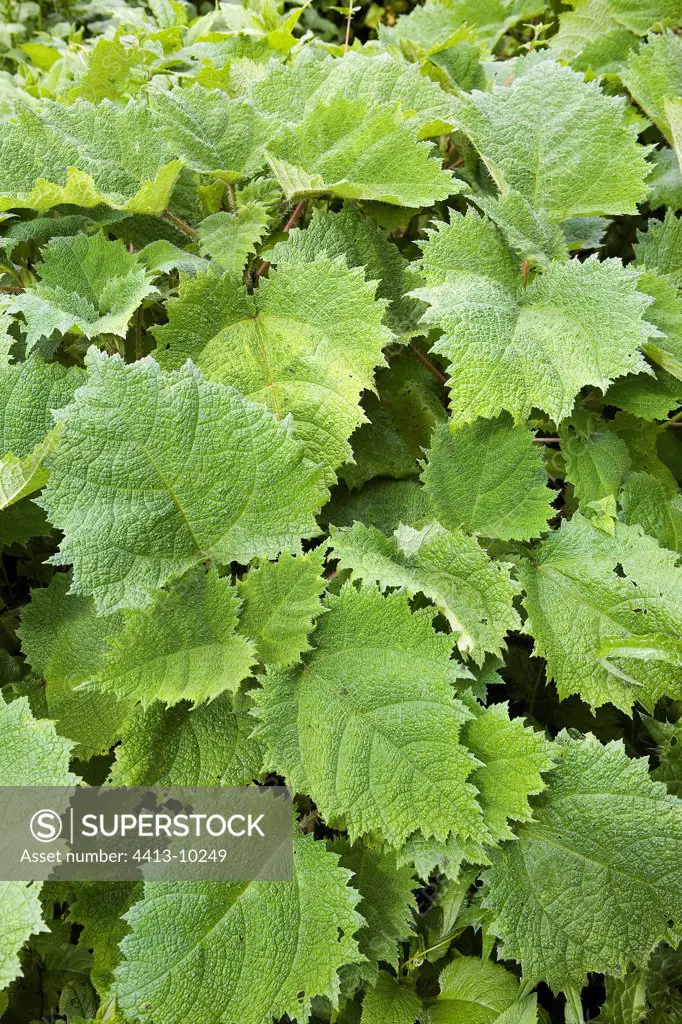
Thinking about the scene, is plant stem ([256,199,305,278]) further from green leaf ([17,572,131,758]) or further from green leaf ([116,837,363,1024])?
green leaf ([116,837,363,1024])

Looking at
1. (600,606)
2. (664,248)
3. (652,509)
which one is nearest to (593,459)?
(652,509)

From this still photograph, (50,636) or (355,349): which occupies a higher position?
(355,349)

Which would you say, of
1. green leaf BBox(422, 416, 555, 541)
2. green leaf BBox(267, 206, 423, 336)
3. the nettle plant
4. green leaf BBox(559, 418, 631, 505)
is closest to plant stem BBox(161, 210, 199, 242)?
the nettle plant

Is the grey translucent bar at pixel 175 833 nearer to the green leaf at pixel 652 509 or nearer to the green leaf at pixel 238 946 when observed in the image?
the green leaf at pixel 238 946

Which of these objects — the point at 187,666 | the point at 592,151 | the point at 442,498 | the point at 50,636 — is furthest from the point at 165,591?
the point at 592,151

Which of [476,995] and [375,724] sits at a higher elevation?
[375,724]

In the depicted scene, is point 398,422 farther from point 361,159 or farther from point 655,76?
point 655,76

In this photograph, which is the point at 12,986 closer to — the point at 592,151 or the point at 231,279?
the point at 231,279
